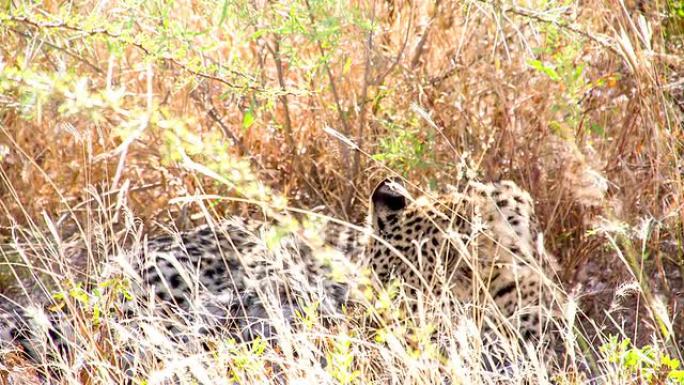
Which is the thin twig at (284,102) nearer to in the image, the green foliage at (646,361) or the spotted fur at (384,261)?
the spotted fur at (384,261)

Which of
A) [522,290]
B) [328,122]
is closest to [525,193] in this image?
[522,290]

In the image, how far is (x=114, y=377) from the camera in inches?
123

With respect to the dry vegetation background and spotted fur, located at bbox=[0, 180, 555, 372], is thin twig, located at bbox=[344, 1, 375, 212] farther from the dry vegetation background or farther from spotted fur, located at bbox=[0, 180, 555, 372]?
spotted fur, located at bbox=[0, 180, 555, 372]

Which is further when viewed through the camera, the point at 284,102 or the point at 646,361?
the point at 284,102

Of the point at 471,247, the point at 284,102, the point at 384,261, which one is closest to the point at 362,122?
the point at 284,102

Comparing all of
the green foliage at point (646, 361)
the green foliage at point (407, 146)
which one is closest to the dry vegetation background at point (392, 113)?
the green foliage at point (407, 146)

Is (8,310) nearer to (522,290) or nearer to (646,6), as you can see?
(522,290)

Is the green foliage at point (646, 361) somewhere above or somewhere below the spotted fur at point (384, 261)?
above

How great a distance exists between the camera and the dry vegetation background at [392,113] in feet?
13.6

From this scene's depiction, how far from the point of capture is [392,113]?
4.92 m

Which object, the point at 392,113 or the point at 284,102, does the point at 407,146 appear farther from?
the point at 284,102

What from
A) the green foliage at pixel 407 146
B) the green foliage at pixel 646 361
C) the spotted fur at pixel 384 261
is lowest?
the spotted fur at pixel 384 261

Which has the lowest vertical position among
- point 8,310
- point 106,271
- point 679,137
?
point 8,310

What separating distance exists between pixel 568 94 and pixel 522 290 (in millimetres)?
852
